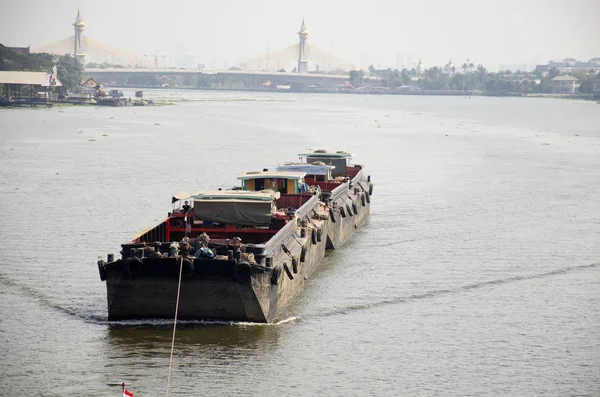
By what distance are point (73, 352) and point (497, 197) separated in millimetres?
35371

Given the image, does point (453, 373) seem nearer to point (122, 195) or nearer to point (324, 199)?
point (324, 199)

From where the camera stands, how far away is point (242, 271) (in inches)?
966

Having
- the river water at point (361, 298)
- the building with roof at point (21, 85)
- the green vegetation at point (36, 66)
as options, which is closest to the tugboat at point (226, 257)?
the river water at point (361, 298)

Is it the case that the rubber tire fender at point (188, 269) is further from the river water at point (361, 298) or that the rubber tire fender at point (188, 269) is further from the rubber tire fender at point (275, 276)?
the rubber tire fender at point (275, 276)

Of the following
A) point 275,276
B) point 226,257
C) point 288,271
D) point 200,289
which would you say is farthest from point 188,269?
point 288,271

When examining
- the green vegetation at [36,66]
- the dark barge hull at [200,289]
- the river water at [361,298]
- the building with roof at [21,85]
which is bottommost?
the river water at [361,298]

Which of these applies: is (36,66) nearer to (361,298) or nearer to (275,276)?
(361,298)

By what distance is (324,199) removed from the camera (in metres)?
38.7

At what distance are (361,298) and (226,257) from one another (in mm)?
6651

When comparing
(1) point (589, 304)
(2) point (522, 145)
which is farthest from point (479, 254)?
(2) point (522, 145)

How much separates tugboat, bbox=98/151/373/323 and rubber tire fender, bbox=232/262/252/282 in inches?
0.9

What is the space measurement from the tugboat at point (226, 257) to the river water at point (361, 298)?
57cm

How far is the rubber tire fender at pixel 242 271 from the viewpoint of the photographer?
24500 mm

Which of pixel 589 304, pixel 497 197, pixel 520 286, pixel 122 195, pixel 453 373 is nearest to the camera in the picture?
pixel 453 373
